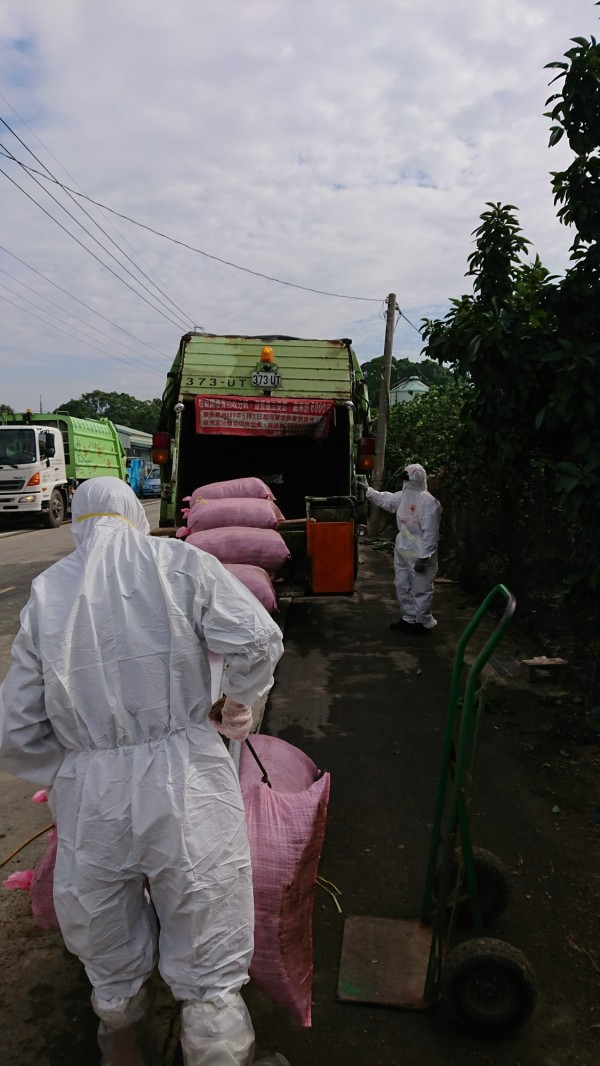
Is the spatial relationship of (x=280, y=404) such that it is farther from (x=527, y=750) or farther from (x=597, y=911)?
(x=597, y=911)

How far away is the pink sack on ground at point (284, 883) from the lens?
195cm

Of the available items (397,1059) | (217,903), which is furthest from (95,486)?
(397,1059)

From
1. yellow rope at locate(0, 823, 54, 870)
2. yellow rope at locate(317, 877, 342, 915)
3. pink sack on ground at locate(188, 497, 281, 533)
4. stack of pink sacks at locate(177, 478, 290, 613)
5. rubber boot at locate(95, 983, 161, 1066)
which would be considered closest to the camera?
rubber boot at locate(95, 983, 161, 1066)

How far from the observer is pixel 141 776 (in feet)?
5.38

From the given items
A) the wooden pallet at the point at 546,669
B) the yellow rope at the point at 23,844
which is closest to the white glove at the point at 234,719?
the yellow rope at the point at 23,844

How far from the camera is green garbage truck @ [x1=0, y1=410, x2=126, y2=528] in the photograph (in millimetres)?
13820

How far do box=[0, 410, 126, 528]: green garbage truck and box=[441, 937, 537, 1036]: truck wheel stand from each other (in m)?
11.4

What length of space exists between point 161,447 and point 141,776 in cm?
535

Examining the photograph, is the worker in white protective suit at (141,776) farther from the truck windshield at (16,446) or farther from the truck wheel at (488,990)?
the truck windshield at (16,446)

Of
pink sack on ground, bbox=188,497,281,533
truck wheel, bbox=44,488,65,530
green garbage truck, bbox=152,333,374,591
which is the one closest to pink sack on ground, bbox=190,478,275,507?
pink sack on ground, bbox=188,497,281,533

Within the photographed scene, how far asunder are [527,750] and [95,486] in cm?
298

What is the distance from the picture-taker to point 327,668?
5395mm

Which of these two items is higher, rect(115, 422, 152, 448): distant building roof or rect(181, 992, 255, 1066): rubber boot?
rect(115, 422, 152, 448): distant building roof

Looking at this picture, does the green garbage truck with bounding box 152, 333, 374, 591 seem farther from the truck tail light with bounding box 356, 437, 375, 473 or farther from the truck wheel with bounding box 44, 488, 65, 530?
the truck wheel with bounding box 44, 488, 65, 530
